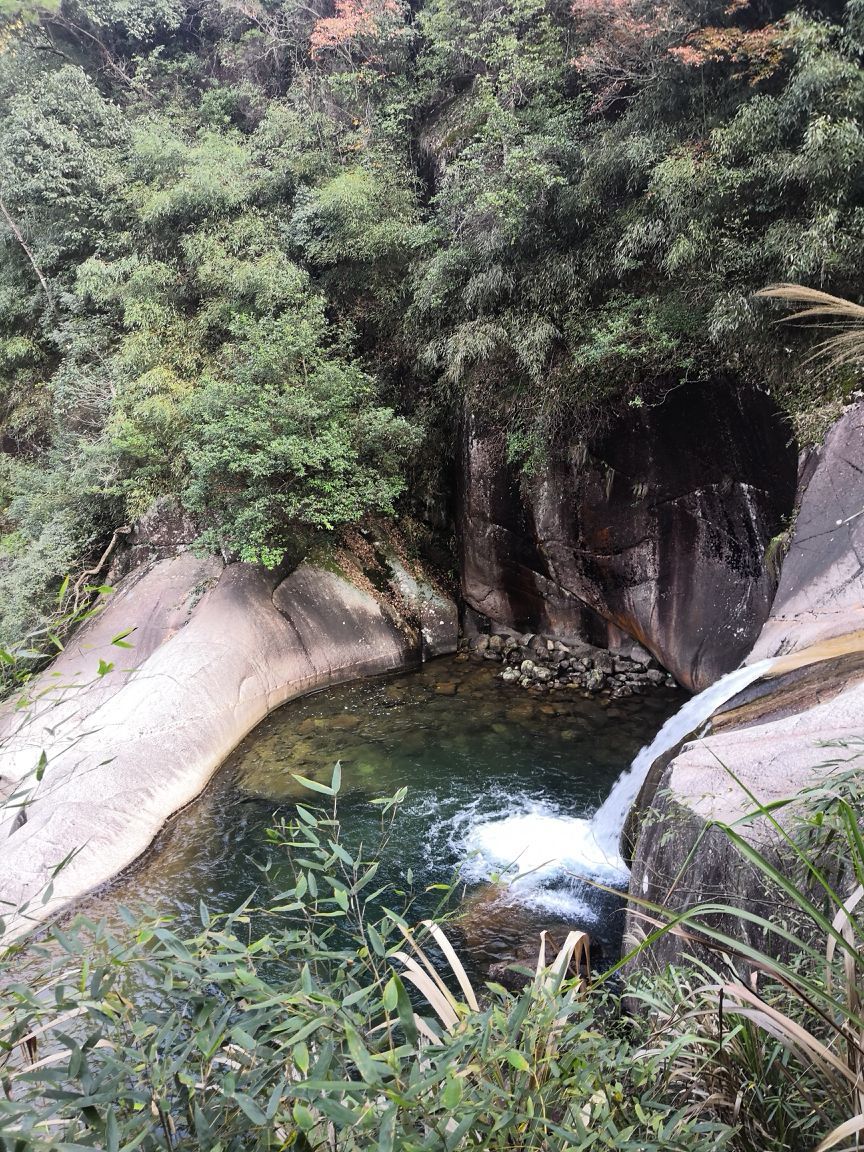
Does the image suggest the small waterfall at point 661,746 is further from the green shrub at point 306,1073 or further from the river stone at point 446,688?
the green shrub at point 306,1073

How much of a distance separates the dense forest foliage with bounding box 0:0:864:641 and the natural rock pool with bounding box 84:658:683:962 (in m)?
2.69

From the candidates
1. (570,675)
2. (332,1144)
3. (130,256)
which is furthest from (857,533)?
(130,256)

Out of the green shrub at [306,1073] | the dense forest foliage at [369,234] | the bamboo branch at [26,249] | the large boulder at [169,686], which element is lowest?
the large boulder at [169,686]

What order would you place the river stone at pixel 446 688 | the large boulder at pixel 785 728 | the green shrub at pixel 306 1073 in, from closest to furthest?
the green shrub at pixel 306 1073, the large boulder at pixel 785 728, the river stone at pixel 446 688

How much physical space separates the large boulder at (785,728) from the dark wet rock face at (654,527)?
1.62 m

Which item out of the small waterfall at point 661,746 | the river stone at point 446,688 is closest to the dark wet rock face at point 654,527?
the river stone at point 446,688

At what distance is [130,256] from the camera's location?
12.5 m

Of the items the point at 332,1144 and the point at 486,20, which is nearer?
the point at 332,1144

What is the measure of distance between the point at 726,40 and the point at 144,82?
13.5 metres

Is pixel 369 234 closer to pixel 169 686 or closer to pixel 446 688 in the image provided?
pixel 446 688

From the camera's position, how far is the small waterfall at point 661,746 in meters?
5.61

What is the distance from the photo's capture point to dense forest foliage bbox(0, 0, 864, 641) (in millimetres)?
7207

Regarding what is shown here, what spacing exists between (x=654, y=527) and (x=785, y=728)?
5247mm

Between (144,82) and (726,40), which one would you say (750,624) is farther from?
(144,82)
